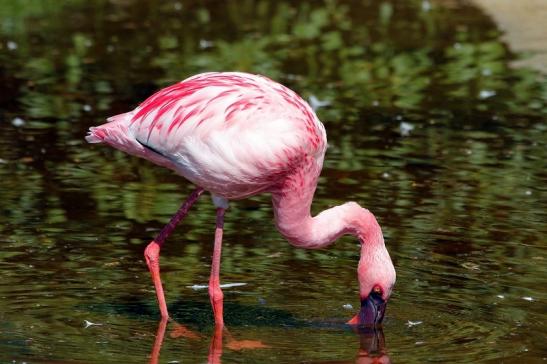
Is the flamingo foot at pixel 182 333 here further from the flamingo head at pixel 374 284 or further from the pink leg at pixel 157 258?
the flamingo head at pixel 374 284

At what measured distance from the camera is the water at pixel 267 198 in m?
6.12

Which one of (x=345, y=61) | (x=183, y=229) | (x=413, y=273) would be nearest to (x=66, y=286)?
(x=183, y=229)

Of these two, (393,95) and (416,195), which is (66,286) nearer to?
(416,195)

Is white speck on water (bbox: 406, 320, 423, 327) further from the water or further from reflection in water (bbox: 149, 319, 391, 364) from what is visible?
reflection in water (bbox: 149, 319, 391, 364)

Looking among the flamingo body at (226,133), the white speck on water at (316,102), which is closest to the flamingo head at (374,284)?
the flamingo body at (226,133)

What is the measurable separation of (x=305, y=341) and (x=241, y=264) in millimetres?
1245

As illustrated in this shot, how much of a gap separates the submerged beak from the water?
0.08 meters

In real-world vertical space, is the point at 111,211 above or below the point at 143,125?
below

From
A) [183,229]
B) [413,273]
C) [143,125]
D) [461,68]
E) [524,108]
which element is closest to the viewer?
[143,125]

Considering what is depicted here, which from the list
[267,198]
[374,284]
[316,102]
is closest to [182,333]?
[374,284]

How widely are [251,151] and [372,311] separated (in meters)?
0.99

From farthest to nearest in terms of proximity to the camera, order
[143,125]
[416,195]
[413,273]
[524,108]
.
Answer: [524,108], [416,195], [413,273], [143,125]

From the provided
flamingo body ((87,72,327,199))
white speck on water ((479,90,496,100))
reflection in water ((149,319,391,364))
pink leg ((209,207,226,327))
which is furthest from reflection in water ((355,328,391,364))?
white speck on water ((479,90,496,100))

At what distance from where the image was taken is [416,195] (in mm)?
8711
